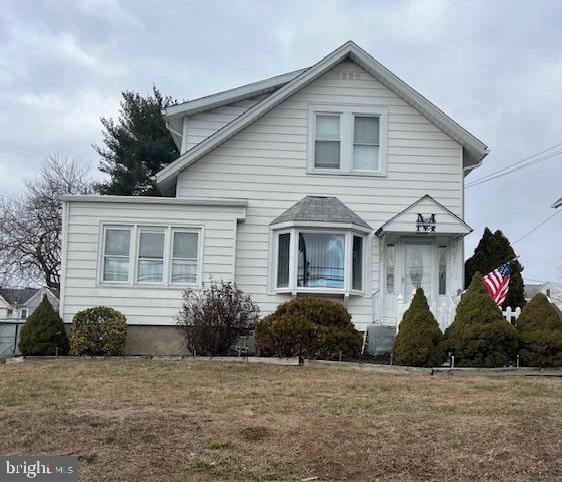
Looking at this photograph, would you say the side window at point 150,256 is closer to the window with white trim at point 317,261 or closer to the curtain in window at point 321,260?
the window with white trim at point 317,261

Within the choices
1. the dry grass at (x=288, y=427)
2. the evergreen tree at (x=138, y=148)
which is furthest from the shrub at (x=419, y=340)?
the evergreen tree at (x=138, y=148)

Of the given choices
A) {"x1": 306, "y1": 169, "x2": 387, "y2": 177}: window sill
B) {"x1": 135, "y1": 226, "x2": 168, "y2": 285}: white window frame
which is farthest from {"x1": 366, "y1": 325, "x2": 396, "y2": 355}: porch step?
{"x1": 135, "y1": 226, "x2": 168, "y2": 285}: white window frame

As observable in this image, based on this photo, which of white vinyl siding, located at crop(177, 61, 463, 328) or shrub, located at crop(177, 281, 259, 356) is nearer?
shrub, located at crop(177, 281, 259, 356)

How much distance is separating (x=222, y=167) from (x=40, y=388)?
7.45 metres

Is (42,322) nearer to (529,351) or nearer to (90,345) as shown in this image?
(90,345)

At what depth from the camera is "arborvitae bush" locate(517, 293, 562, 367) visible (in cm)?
1146

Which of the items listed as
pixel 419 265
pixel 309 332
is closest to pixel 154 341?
pixel 309 332

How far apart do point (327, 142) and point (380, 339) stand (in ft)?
15.5

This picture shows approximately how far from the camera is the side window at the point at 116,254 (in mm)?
14469

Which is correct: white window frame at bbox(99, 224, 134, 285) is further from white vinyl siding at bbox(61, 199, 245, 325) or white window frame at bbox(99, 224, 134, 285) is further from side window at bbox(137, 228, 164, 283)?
side window at bbox(137, 228, 164, 283)

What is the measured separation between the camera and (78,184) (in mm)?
35750

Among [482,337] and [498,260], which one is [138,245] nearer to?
[482,337]

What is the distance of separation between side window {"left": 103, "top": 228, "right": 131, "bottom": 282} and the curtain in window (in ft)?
12.1

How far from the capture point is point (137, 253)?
14.5m
